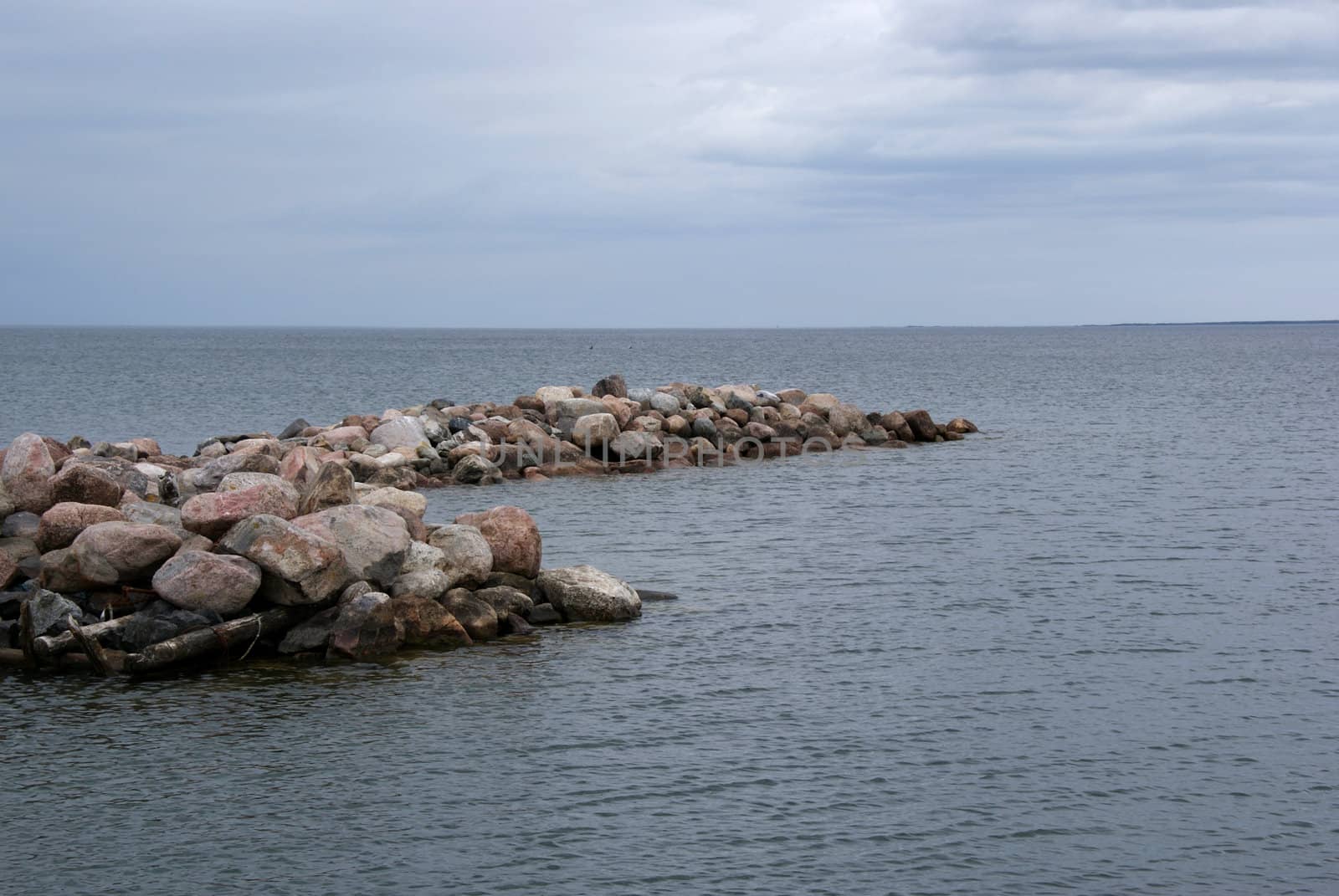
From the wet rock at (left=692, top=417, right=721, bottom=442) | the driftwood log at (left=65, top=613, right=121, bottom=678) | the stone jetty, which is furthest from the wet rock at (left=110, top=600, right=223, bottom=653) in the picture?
the wet rock at (left=692, top=417, right=721, bottom=442)

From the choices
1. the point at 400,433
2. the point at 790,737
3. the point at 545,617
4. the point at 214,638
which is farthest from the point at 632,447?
the point at 790,737

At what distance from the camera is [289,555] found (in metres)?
17.8

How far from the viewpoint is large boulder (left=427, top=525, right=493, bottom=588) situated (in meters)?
19.8

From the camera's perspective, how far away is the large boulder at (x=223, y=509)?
60.3ft

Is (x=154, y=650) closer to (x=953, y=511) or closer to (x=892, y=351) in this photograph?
(x=953, y=511)

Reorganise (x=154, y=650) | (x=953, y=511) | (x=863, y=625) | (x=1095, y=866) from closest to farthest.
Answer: (x=1095, y=866), (x=154, y=650), (x=863, y=625), (x=953, y=511)

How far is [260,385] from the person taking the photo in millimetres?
94375

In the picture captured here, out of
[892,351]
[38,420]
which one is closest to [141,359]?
[38,420]

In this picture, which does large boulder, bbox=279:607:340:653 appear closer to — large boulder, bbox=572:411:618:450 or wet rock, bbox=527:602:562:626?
wet rock, bbox=527:602:562:626

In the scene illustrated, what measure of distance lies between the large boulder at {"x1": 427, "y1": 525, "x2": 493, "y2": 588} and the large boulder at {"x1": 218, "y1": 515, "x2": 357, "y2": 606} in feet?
6.41

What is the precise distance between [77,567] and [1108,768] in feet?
43.8

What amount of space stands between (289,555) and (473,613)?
9.09ft

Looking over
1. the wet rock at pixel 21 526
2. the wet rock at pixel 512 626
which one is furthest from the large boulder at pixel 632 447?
the wet rock at pixel 21 526

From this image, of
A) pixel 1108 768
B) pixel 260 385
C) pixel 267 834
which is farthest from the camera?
pixel 260 385
